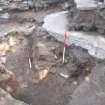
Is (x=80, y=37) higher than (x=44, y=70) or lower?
higher

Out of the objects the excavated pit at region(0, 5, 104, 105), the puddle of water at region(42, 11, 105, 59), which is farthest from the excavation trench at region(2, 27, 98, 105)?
the puddle of water at region(42, 11, 105, 59)

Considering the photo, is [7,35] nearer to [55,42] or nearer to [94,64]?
[55,42]

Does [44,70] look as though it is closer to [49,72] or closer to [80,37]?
[49,72]

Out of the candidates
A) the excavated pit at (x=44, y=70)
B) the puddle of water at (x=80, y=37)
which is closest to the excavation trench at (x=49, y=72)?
the excavated pit at (x=44, y=70)

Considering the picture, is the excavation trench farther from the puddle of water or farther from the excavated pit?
the puddle of water

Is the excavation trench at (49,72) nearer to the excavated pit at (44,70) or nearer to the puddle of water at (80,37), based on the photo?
the excavated pit at (44,70)

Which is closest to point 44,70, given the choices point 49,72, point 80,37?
point 49,72

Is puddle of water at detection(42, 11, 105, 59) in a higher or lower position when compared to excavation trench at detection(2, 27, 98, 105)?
higher

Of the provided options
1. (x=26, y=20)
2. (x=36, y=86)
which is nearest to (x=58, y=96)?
(x=36, y=86)

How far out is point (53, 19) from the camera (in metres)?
10.2

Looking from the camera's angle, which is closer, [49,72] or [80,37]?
[80,37]

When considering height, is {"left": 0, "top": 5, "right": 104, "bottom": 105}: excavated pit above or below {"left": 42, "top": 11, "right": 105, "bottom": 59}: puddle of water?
below

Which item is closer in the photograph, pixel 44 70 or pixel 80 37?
pixel 80 37

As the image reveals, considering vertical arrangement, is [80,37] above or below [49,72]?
above
